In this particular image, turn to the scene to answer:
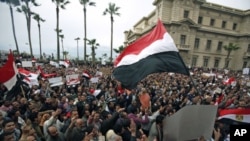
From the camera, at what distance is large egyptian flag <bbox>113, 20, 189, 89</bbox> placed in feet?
13.7

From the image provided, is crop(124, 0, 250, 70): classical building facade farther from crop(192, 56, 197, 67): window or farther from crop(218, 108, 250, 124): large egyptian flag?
crop(218, 108, 250, 124): large egyptian flag

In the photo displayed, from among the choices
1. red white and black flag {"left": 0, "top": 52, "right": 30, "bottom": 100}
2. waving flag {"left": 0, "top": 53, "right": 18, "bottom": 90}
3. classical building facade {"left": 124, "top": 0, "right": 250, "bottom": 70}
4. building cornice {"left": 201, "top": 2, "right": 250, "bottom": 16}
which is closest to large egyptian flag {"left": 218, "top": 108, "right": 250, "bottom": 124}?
red white and black flag {"left": 0, "top": 52, "right": 30, "bottom": 100}

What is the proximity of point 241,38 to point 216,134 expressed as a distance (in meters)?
47.2

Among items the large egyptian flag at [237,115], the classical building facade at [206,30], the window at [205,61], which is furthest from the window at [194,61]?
the large egyptian flag at [237,115]

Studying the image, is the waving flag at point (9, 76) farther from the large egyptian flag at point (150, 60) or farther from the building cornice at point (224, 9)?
the building cornice at point (224, 9)

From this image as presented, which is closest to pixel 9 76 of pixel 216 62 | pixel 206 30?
pixel 206 30

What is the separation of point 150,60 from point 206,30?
4096cm

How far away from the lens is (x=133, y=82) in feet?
13.8

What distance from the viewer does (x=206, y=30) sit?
41.1 meters

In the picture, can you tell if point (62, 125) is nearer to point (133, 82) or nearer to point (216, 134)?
point (133, 82)

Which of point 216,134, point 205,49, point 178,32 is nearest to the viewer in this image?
point 216,134

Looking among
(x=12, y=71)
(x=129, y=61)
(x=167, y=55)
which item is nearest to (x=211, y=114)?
(x=167, y=55)

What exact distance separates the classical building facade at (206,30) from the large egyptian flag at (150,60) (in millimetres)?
34162

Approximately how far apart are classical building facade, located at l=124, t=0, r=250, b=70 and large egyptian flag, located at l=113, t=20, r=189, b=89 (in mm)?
34162
